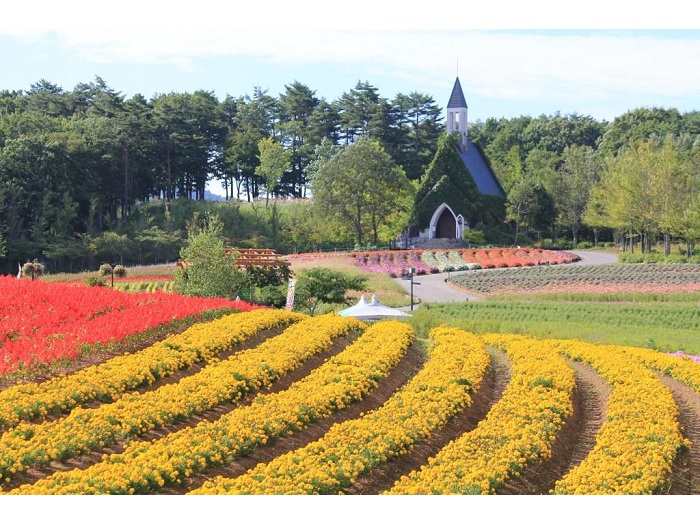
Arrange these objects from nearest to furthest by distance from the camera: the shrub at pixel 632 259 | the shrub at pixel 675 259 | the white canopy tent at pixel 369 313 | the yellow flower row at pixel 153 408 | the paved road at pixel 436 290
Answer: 1. the yellow flower row at pixel 153 408
2. the white canopy tent at pixel 369 313
3. the paved road at pixel 436 290
4. the shrub at pixel 675 259
5. the shrub at pixel 632 259

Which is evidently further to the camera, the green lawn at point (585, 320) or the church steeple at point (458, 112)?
the church steeple at point (458, 112)

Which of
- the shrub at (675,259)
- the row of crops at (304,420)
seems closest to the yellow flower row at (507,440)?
the row of crops at (304,420)

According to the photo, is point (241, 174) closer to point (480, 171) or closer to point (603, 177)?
point (480, 171)

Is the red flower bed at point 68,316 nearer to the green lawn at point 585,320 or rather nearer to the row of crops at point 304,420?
the row of crops at point 304,420

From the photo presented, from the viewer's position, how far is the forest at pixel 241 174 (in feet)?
176

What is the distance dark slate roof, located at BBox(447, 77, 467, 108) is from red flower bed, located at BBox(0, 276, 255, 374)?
1985 inches

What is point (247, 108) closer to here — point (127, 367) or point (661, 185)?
point (661, 185)

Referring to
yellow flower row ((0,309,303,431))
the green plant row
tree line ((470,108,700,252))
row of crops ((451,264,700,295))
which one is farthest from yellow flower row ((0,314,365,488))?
tree line ((470,108,700,252))

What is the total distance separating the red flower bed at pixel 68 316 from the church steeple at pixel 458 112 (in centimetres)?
4965

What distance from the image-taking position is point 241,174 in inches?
2820

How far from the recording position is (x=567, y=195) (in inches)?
2800

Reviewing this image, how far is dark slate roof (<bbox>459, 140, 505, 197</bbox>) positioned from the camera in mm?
66438

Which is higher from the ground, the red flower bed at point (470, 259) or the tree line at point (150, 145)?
the tree line at point (150, 145)

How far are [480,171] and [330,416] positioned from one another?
55.8 meters
